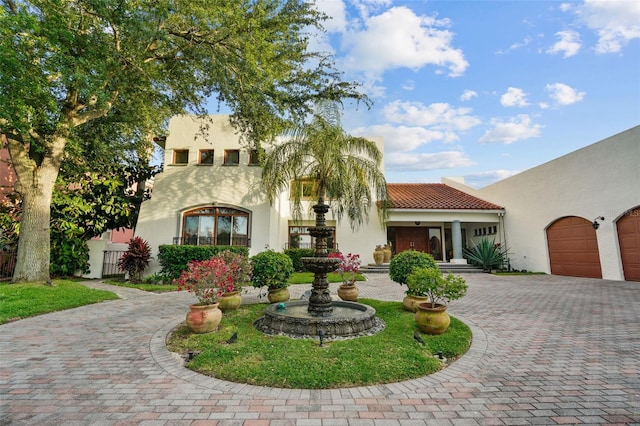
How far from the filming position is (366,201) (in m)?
7.27

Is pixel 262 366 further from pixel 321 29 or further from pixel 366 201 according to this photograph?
pixel 321 29

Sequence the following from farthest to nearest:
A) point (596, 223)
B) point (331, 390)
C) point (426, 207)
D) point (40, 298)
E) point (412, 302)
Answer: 1. point (426, 207)
2. point (596, 223)
3. point (40, 298)
4. point (412, 302)
5. point (331, 390)

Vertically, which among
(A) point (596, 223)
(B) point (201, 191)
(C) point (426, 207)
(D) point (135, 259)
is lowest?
(D) point (135, 259)

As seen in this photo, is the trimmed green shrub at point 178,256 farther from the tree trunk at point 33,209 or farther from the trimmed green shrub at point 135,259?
the tree trunk at point 33,209

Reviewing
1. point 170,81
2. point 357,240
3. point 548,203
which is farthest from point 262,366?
point 548,203

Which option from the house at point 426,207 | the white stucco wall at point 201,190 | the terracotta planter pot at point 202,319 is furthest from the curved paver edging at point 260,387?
the white stucco wall at point 201,190

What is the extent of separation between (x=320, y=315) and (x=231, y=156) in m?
11.3

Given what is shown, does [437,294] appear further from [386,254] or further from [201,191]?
[201,191]

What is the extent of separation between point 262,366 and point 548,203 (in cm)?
1616

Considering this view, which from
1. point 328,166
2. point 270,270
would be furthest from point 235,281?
point 328,166

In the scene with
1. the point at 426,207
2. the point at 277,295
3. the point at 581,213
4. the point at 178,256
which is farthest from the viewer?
the point at 426,207

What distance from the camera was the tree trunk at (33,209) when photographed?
390 inches

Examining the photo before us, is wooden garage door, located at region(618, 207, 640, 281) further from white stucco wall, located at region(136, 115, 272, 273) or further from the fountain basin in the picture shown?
white stucco wall, located at region(136, 115, 272, 273)

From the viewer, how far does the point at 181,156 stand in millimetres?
15234
